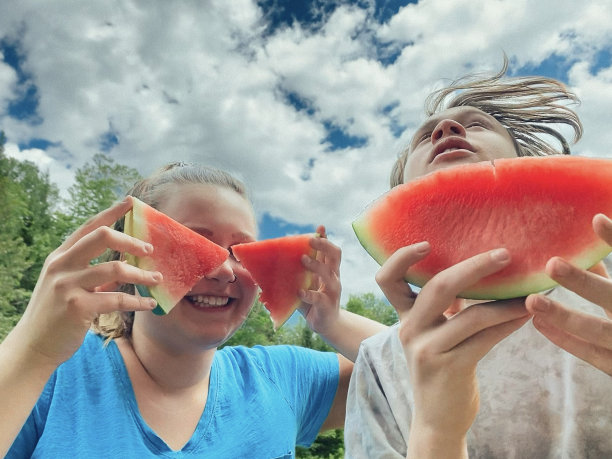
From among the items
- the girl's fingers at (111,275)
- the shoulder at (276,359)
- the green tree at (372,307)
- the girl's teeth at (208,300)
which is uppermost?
the green tree at (372,307)

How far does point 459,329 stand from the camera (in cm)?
127

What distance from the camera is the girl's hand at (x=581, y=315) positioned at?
111cm

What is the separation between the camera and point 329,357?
310cm

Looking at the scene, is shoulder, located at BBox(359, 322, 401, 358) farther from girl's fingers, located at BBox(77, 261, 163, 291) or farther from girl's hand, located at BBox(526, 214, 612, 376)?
girl's fingers, located at BBox(77, 261, 163, 291)

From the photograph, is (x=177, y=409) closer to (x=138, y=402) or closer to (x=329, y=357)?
(x=138, y=402)

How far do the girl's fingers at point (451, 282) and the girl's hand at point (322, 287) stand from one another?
95 cm

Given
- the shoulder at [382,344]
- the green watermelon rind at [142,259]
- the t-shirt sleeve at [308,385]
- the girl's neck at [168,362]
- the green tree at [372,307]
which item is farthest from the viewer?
the green tree at [372,307]

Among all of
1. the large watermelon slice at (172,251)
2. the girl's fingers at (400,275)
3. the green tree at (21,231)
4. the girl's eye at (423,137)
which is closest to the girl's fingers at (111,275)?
the large watermelon slice at (172,251)

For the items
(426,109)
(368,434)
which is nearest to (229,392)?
(368,434)

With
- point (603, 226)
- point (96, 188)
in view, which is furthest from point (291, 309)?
point (96, 188)

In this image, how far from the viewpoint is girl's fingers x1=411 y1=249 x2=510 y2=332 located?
1179 mm

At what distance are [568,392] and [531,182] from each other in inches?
35.5

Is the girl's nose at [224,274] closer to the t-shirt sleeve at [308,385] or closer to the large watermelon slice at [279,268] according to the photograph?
the large watermelon slice at [279,268]

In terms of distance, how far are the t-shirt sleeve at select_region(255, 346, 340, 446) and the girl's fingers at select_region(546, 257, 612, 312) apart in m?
2.05
